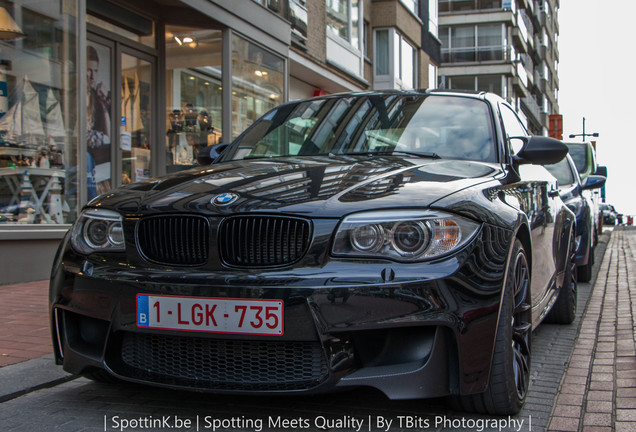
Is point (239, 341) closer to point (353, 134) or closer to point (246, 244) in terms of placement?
point (246, 244)

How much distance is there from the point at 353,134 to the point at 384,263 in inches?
62.7

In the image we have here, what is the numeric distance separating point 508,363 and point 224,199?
1.29 metres

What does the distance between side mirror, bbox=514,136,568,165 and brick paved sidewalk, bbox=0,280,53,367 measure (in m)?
2.93

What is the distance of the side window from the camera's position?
420 centimetres

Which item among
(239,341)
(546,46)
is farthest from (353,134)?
(546,46)

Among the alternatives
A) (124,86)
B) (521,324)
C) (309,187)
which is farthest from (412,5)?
(309,187)

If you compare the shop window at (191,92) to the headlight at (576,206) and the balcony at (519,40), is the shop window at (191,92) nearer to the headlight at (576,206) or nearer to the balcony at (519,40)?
the headlight at (576,206)

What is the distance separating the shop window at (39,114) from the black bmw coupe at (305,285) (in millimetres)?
4932

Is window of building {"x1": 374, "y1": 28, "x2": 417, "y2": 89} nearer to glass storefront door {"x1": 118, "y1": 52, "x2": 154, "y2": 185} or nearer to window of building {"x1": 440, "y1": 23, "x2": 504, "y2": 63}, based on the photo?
glass storefront door {"x1": 118, "y1": 52, "x2": 154, "y2": 185}

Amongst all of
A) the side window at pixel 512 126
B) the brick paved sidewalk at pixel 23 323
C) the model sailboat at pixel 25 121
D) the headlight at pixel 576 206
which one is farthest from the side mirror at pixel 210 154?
the headlight at pixel 576 206

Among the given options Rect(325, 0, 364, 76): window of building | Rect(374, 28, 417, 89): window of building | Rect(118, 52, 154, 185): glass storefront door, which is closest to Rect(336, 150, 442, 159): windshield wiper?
Rect(118, 52, 154, 185): glass storefront door

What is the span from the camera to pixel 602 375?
12.8ft

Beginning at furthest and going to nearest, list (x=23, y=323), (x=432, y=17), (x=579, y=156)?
1. (x=432, y=17)
2. (x=579, y=156)
3. (x=23, y=323)

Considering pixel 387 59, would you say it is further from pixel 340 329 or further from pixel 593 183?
pixel 340 329
